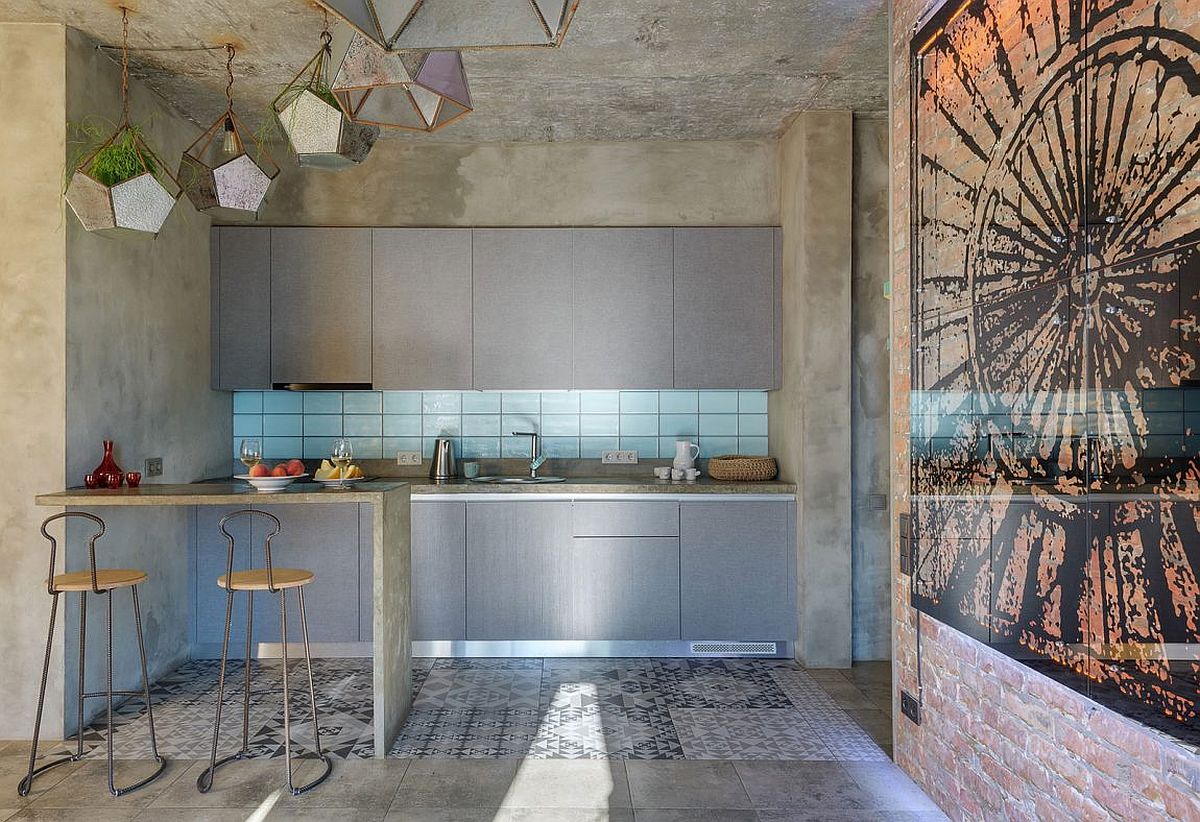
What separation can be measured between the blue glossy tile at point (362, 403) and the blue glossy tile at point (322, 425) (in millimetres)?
82

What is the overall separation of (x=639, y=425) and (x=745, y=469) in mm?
777

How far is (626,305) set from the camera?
4.80 metres

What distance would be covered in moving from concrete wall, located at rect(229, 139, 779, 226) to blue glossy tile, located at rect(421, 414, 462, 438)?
47.4 inches

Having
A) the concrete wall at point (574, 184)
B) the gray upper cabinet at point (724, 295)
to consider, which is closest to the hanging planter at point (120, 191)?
the concrete wall at point (574, 184)

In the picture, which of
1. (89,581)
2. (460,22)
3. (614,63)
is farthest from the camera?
(614,63)

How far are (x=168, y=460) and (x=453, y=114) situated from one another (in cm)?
278

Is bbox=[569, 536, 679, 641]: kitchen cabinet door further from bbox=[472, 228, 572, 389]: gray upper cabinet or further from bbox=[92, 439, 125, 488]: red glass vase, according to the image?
bbox=[92, 439, 125, 488]: red glass vase

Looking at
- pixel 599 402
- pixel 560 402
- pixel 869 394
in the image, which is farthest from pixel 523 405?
pixel 869 394

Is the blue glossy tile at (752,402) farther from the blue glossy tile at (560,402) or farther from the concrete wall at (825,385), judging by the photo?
the blue glossy tile at (560,402)

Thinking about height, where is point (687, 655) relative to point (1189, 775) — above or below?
below

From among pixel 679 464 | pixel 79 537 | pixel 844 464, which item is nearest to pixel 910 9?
pixel 844 464

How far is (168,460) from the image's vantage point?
4.27m

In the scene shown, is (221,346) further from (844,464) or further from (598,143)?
(844,464)

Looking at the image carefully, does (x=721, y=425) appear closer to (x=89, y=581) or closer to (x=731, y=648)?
(x=731, y=648)
